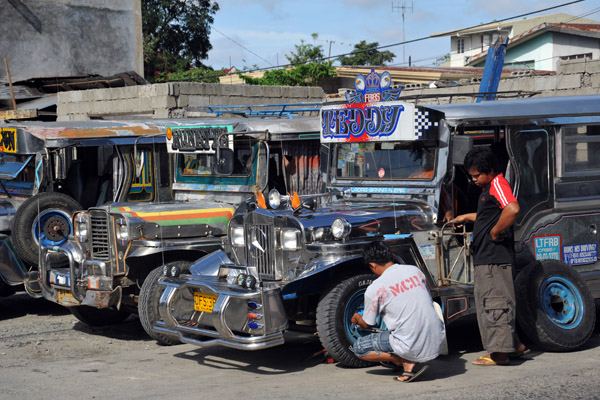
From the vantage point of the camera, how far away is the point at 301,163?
Result: 9492 millimetres

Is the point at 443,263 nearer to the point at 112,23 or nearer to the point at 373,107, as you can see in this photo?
the point at 373,107

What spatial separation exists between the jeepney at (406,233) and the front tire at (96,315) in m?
2.21

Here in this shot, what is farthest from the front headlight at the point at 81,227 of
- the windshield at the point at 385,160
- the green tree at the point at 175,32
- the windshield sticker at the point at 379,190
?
the green tree at the point at 175,32

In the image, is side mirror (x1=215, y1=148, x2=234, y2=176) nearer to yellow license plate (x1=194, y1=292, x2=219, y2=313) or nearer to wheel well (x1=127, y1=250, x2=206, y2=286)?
Result: wheel well (x1=127, y1=250, x2=206, y2=286)

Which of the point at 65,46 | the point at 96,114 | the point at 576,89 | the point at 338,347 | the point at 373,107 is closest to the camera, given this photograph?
the point at 338,347

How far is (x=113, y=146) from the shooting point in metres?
10.6

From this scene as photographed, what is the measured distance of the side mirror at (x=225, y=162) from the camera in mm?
9422

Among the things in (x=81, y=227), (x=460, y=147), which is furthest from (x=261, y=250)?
(x=81, y=227)

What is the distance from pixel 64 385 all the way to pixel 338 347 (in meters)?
2.28

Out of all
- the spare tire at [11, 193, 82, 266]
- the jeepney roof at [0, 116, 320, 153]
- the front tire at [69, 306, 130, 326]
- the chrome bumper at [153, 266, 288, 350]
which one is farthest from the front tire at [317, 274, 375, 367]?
the spare tire at [11, 193, 82, 266]

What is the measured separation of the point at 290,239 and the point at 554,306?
8.53ft

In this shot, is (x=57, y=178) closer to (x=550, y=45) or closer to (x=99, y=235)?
(x=99, y=235)

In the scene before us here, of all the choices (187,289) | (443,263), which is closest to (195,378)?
(187,289)

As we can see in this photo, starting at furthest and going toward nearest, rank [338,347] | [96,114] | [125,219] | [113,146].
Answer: [96,114], [113,146], [125,219], [338,347]
